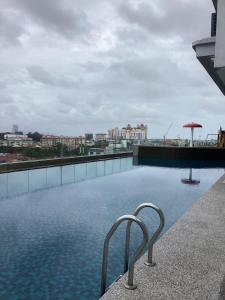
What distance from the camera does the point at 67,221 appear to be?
6125 millimetres

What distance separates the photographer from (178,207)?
7.66 metres

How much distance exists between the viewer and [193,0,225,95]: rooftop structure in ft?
17.6

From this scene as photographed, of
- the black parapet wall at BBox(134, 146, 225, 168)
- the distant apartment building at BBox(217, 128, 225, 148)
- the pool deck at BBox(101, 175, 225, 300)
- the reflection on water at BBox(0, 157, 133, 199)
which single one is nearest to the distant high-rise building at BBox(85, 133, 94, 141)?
the reflection on water at BBox(0, 157, 133, 199)

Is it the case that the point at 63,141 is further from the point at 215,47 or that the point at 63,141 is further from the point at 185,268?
the point at 185,268

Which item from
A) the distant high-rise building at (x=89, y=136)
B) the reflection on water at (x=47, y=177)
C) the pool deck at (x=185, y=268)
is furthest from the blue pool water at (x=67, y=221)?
the distant high-rise building at (x=89, y=136)

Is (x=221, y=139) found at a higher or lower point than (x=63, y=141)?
higher

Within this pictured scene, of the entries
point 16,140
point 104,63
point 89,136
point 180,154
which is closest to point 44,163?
point 16,140

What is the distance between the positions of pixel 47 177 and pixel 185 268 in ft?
28.2

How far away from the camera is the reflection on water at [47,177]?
9230 millimetres

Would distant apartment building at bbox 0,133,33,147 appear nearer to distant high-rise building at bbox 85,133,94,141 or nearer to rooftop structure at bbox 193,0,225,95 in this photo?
distant high-rise building at bbox 85,133,94,141

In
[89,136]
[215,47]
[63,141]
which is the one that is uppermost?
[215,47]

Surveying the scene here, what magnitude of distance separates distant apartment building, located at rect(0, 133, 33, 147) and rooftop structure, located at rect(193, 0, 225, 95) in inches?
290

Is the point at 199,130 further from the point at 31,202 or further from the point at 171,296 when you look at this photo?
the point at 171,296

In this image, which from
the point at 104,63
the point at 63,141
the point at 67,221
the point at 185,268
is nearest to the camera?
the point at 185,268
